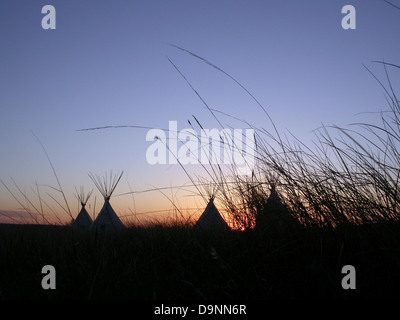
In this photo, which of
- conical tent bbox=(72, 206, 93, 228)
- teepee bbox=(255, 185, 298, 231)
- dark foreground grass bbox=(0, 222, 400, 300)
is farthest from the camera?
conical tent bbox=(72, 206, 93, 228)

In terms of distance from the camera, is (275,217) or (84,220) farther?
(84,220)

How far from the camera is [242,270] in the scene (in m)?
1.22

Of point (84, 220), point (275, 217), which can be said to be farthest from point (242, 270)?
point (84, 220)

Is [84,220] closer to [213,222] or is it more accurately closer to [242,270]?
[213,222]

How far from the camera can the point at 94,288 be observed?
110 cm

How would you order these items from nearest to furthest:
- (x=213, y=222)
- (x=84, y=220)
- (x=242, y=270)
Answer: (x=242, y=270), (x=213, y=222), (x=84, y=220)

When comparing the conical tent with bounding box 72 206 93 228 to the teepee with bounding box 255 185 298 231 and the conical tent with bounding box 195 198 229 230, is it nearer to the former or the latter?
the conical tent with bounding box 195 198 229 230

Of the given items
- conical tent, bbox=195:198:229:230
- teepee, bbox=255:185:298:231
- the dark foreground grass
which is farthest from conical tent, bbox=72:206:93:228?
teepee, bbox=255:185:298:231

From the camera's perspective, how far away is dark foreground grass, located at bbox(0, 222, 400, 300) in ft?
3.40

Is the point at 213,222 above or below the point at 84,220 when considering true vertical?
below

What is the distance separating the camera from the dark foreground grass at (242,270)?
40.8 inches

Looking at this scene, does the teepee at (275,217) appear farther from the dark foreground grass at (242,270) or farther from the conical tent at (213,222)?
the conical tent at (213,222)
